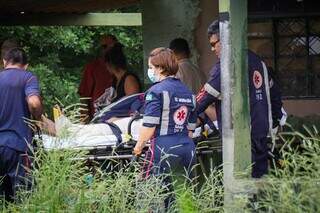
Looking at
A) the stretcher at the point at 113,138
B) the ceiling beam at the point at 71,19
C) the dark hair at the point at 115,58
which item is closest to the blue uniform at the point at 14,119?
the stretcher at the point at 113,138

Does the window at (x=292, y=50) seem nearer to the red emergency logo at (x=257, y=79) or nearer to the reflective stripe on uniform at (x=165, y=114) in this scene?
the red emergency logo at (x=257, y=79)

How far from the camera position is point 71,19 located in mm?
14555

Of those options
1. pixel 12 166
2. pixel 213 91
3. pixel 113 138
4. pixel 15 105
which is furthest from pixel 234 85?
pixel 12 166

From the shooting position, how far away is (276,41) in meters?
10.1

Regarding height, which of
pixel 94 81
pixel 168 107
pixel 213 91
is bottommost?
pixel 168 107

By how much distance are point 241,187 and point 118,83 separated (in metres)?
3.06

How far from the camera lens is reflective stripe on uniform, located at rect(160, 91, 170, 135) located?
6.80 metres

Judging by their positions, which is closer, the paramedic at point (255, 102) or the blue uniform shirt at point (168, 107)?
the blue uniform shirt at point (168, 107)

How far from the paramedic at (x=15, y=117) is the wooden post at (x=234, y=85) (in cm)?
159

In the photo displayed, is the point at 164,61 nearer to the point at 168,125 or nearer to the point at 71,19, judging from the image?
the point at 168,125

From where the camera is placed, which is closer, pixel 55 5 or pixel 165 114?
pixel 165 114

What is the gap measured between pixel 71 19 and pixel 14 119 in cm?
746

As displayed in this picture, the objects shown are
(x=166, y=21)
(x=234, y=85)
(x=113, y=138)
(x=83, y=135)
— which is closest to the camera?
(x=234, y=85)

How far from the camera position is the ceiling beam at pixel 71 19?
45.8ft
